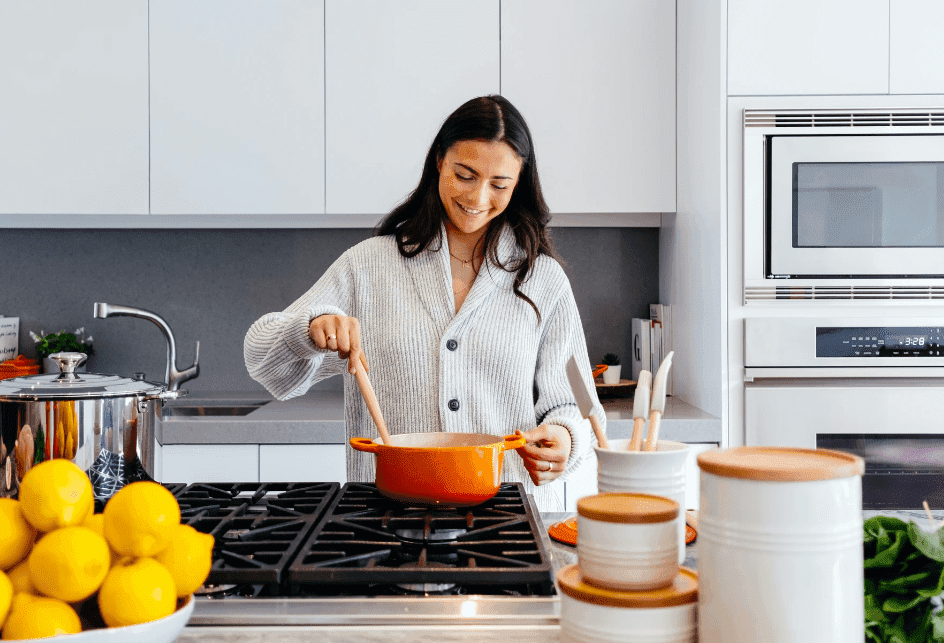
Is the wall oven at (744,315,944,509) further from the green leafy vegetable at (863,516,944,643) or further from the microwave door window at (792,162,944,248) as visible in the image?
the green leafy vegetable at (863,516,944,643)

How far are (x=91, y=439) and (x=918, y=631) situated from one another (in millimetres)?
959

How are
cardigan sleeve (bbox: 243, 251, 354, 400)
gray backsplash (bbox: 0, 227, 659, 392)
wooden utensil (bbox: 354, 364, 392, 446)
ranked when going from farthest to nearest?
1. gray backsplash (bbox: 0, 227, 659, 392)
2. cardigan sleeve (bbox: 243, 251, 354, 400)
3. wooden utensil (bbox: 354, 364, 392, 446)

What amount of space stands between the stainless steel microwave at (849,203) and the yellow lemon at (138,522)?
68.9 inches

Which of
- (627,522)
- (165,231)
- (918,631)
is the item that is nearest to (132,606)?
(627,522)

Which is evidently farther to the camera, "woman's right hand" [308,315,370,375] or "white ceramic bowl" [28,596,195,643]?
"woman's right hand" [308,315,370,375]

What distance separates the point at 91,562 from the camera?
588mm

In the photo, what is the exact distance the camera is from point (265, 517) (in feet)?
3.19

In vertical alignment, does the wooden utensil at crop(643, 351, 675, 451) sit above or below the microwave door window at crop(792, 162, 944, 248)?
below

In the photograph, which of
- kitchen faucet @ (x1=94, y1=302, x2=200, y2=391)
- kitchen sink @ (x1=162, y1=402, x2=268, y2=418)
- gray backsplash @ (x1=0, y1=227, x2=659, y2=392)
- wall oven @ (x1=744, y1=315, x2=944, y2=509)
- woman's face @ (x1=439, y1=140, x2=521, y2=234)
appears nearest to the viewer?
woman's face @ (x1=439, y1=140, x2=521, y2=234)

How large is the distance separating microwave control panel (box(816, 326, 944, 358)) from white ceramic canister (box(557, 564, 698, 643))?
1647mm

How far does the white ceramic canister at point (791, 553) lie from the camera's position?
1.72 feet

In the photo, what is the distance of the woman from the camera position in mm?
1421

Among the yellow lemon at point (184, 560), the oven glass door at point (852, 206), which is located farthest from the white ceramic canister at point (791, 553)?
the oven glass door at point (852, 206)

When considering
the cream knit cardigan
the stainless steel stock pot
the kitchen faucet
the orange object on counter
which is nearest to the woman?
the cream knit cardigan
